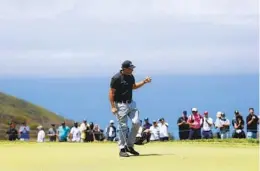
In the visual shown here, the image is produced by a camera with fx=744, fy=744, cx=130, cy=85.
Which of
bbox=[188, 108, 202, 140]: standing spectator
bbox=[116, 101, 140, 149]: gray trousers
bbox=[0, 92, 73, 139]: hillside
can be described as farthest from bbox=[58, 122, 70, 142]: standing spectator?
bbox=[0, 92, 73, 139]: hillside

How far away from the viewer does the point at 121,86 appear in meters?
16.1

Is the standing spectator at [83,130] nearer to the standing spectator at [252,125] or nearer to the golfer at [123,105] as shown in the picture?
the standing spectator at [252,125]

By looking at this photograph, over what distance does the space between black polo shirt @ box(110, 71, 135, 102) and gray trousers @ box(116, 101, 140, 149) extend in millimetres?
152

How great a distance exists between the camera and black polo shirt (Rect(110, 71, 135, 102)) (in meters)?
16.1

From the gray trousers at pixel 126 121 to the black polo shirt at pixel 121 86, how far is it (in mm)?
152

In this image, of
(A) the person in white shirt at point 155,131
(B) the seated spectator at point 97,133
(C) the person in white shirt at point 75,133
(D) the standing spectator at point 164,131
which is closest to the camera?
(A) the person in white shirt at point 155,131

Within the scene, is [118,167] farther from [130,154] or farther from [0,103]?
[0,103]

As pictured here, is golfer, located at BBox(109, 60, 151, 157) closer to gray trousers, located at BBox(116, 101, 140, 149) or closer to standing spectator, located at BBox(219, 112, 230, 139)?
gray trousers, located at BBox(116, 101, 140, 149)

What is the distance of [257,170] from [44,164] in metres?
4.19

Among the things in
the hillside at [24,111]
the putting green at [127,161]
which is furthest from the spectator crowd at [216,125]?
the hillside at [24,111]

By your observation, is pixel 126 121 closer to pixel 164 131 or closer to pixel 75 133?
pixel 164 131

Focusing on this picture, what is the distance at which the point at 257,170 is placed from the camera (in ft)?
43.0

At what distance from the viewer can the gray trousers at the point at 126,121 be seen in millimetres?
16094

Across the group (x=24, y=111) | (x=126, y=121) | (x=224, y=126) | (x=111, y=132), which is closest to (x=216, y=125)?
(x=224, y=126)
